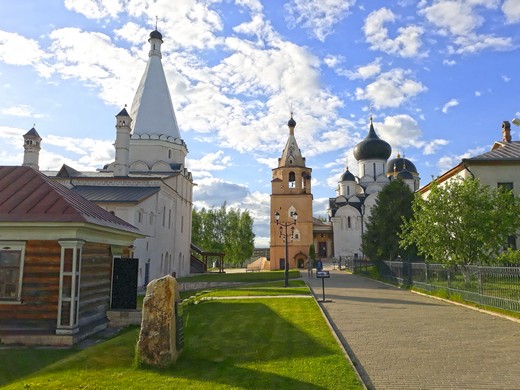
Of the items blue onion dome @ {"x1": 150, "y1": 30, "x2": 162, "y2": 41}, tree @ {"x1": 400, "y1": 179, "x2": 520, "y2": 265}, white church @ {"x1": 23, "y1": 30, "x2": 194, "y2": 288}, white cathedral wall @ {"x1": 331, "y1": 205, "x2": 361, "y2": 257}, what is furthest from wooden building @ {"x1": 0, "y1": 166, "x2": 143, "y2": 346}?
white cathedral wall @ {"x1": 331, "y1": 205, "x2": 361, "y2": 257}

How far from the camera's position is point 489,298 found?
43.2 feet

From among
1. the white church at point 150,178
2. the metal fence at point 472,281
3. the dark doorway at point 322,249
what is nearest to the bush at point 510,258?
the metal fence at point 472,281

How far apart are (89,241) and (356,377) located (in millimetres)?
7931

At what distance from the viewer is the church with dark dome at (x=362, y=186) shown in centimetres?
5447

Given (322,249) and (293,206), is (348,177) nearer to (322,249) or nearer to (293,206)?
(322,249)

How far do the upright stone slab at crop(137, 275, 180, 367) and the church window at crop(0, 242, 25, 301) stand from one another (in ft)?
15.4

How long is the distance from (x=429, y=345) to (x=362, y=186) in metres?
51.6

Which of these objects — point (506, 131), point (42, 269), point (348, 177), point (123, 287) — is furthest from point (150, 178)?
point (348, 177)

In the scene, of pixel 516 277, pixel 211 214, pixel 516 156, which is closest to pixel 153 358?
pixel 516 277

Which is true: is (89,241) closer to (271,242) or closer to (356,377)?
(356,377)

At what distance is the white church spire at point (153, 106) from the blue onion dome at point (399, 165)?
34110 millimetres

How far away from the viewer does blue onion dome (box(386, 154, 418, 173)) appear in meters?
58.2

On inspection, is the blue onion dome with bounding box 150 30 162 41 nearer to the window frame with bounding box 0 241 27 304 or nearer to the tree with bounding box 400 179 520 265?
the tree with bounding box 400 179 520 265

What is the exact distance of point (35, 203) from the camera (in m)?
10.8
